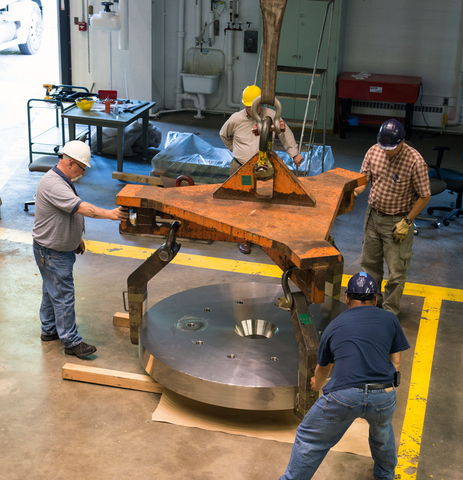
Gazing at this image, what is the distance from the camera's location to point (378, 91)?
11.9m

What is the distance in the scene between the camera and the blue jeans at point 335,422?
3.09m

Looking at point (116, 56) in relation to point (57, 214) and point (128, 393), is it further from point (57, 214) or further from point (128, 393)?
point (128, 393)

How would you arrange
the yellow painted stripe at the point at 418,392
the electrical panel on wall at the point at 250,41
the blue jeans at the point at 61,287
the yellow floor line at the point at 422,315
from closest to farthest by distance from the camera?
1. the yellow painted stripe at the point at 418,392
2. the yellow floor line at the point at 422,315
3. the blue jeans at the point at 61,287
4. the electrical panel on wall at the point at 250,41

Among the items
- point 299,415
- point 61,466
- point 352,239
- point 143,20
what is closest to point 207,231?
point 299,415

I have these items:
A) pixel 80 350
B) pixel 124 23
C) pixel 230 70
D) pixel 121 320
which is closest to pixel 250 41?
pixel 230 70

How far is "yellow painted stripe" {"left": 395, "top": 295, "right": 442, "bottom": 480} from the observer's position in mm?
3848

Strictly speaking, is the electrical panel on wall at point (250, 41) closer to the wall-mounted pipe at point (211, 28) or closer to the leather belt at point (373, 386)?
the wall-mounted pipe at point (211, 28)

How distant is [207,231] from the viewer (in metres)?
4.28

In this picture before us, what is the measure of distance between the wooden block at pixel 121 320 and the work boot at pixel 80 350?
1.68 ft

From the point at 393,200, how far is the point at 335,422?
8.51 ft

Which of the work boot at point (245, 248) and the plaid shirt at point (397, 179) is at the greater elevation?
the plaid shirt at point (397, 179)

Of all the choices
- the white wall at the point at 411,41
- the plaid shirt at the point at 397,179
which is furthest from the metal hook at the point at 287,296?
the white wall at the point at 411,41

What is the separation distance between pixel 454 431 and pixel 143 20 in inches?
418

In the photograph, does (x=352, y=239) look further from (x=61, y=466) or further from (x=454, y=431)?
(x=61, y=466)
